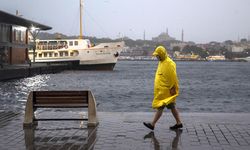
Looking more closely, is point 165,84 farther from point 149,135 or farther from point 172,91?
point 149,135

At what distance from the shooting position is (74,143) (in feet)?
25.6

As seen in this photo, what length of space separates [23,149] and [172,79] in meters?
3.30

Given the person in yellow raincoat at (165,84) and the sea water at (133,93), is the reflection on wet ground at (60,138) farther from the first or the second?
the sea water at (133,93)

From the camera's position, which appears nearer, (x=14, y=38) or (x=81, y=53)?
(x=14, y=38)

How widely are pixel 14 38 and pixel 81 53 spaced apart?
64.2 ft

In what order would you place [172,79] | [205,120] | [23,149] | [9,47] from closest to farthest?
[23,149], [172,79], [205,120], [9,47]

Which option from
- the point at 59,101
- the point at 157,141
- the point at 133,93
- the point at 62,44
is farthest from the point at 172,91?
the point at 62,44

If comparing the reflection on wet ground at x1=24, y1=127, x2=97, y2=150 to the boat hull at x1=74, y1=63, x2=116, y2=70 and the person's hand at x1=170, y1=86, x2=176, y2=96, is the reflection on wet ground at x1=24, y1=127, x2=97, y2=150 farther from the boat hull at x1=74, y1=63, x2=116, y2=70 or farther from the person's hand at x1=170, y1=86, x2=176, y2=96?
the boat hull at x1=74, y1=63, x2=116, y2=70

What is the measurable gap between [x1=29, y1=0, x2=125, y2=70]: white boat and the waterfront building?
1236cm

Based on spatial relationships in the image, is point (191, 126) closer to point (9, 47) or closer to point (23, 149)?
point (23, 149)

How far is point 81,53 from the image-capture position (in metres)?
73.5

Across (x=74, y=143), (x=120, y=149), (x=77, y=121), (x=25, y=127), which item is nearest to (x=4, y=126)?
(x=25, y=127)

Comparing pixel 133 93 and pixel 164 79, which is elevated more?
pixel 164 79

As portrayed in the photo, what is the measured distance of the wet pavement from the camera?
25.0ft
